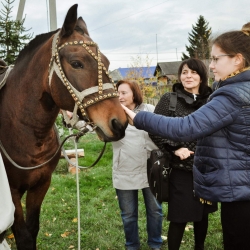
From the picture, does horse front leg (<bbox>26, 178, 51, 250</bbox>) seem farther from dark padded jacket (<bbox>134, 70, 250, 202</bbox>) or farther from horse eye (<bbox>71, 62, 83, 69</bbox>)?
dark padded jacket (<bbox>134, 70, 250, 202</bbox>)

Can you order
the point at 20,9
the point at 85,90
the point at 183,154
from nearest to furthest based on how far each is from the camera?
the point at 85,90, the point at 183,154, the point at 20,9

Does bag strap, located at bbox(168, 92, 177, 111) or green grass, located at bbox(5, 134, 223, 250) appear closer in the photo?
bag strap, located at bbox(168, 92, 177, 111)

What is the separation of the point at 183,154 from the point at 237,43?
3.52ft

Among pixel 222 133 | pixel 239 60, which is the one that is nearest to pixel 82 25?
pixel 239 60

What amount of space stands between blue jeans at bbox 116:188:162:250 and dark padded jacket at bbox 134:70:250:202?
140 centimetres

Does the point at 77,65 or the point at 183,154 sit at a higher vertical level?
the point at 77,65

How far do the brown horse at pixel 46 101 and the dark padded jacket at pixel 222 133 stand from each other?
29 centimetres

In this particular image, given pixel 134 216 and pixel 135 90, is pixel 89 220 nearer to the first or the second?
pixel 134 216

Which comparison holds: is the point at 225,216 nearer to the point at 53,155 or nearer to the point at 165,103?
the point at 165,103

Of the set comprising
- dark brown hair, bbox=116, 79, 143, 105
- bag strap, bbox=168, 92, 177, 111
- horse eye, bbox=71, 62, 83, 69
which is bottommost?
bag strap, bbox=168, 92, 177, 111

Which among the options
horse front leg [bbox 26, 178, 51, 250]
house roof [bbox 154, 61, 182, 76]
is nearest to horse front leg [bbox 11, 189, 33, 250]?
horse front leg [bbox 26, 178, 51, 250]

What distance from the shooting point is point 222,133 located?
1928mm

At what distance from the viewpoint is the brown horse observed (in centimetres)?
204

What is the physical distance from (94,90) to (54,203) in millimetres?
3478
